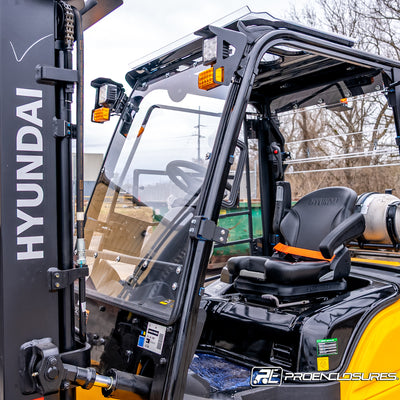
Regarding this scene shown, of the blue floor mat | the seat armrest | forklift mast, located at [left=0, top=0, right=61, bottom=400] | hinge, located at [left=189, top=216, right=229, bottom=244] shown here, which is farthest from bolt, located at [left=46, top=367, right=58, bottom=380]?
the seat armrest

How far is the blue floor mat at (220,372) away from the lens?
2.53 metres

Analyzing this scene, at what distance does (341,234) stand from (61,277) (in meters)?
1.69

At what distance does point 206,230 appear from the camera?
2.11 metres

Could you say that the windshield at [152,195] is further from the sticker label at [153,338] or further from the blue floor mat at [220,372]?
the blue floor mat at [220,372]

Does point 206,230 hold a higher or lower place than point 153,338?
higher

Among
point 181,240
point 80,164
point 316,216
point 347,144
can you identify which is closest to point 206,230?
point 181,240

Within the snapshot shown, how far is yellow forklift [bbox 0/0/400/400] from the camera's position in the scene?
5.90ft

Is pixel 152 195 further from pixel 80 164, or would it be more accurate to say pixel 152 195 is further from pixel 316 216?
pixel 316 216

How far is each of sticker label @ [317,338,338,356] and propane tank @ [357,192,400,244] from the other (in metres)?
1.07

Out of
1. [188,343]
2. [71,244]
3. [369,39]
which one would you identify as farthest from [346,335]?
[369,39]

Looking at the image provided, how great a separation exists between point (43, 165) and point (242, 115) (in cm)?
93

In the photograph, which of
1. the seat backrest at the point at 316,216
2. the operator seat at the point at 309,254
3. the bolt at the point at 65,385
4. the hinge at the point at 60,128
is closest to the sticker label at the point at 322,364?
the operator seat at the point at 309,254

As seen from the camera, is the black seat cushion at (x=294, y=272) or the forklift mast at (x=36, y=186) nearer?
the forklift mast at (x=36, y=186)

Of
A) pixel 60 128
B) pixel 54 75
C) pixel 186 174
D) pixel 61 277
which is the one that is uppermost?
pixel 54 75
